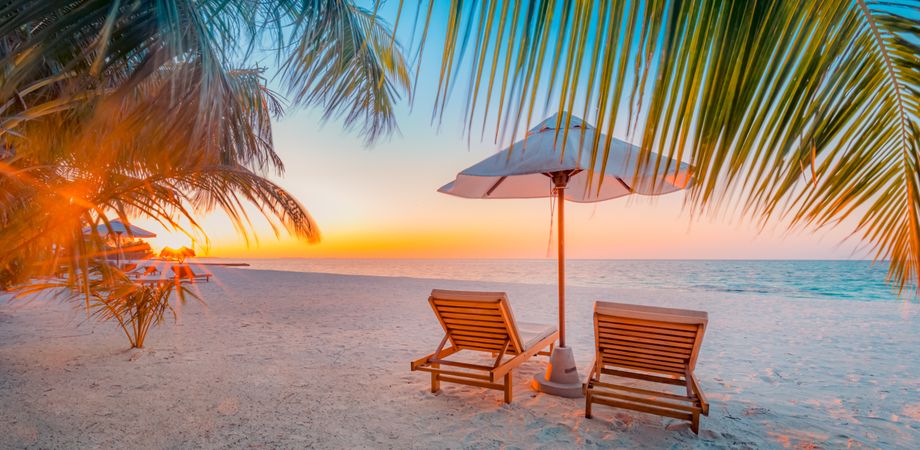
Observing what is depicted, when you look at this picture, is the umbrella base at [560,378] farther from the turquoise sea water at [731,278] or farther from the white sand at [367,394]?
the turquoise sea water at [731,278]

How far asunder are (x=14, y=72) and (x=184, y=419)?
215 centimetres

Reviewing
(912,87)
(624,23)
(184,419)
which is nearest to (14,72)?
(184,419)

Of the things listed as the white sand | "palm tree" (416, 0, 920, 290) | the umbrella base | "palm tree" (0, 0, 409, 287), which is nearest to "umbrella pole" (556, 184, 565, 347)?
the umbrella base

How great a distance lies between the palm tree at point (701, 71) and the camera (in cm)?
59

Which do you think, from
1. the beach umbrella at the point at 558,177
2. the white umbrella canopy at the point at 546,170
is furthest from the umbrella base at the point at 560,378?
the white umbrella canopy at the point at 546,170

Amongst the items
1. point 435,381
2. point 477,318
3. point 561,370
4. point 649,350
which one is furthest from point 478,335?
point 649,350

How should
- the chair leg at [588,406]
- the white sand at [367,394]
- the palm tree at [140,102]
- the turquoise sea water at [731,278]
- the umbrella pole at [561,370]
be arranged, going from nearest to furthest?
1. the palm tree at [140,102]
2. the white sand at [367,394]
3. the chair leg at [588,406]
4. the umbrella pole at [561,370]
5. the turquoise sea water at [731,278]

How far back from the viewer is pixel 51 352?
442 centimetres

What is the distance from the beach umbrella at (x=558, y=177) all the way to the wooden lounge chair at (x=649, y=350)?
1.32ft

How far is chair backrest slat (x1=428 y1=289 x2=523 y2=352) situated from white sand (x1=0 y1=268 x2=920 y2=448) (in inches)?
15.3

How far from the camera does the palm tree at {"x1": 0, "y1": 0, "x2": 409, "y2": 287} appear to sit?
7.17 feet

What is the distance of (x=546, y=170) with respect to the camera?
2.71 metres

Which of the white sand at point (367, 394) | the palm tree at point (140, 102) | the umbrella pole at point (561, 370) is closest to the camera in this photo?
the palm tree at point (140, 102)

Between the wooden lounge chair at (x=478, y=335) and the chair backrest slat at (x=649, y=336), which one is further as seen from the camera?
the wooden lounge chair at (x=478, y=335)
